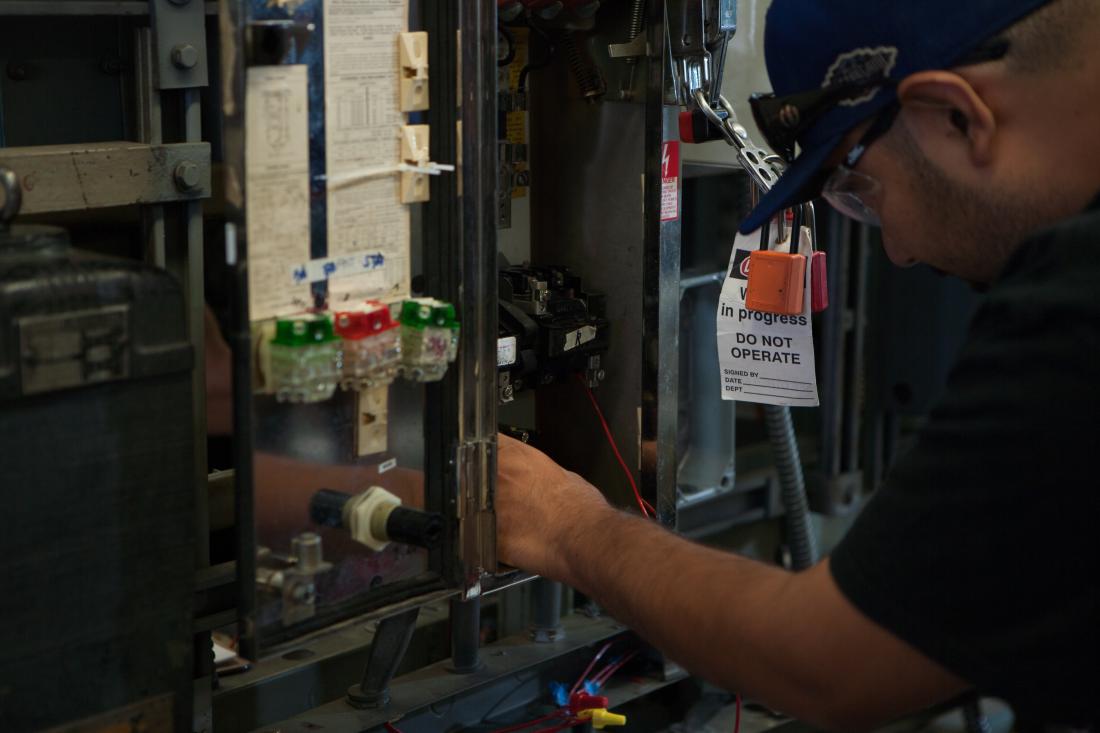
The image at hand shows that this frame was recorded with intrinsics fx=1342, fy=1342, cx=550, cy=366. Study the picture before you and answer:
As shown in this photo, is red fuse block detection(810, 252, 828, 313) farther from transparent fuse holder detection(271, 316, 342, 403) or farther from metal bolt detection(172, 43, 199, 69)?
metal bolt detection(172, 43, 199, 69)

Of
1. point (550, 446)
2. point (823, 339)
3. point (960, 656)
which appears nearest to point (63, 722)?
point (960, 656)

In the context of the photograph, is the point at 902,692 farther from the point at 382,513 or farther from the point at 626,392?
the point at 626,392

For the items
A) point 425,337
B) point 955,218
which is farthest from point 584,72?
point 955,218

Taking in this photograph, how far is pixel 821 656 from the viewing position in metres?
1.08

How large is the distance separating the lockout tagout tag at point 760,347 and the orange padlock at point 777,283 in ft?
0.04

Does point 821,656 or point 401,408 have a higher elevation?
point 401,408

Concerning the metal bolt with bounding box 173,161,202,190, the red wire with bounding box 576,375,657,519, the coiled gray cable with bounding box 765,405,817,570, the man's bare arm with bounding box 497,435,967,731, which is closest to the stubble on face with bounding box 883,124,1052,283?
the man's bare arm with bounding box 497,435,967,731

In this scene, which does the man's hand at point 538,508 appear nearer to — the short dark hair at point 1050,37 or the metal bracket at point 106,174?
the metal bracket at point 106,174

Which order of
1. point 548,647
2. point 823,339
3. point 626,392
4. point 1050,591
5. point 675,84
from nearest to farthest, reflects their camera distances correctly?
point 1050,591 < point 675,84 < point 626,392 < point 548,647 < point 823,339

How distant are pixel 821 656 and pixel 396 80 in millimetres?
671

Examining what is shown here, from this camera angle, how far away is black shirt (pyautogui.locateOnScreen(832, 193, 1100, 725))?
3.19 feet

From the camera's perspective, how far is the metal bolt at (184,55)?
150 cm

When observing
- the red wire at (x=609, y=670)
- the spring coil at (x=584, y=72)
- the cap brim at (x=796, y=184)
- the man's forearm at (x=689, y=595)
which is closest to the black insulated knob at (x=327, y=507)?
the man's forearm at (x=689, y=595)

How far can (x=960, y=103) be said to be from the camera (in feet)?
3.65
